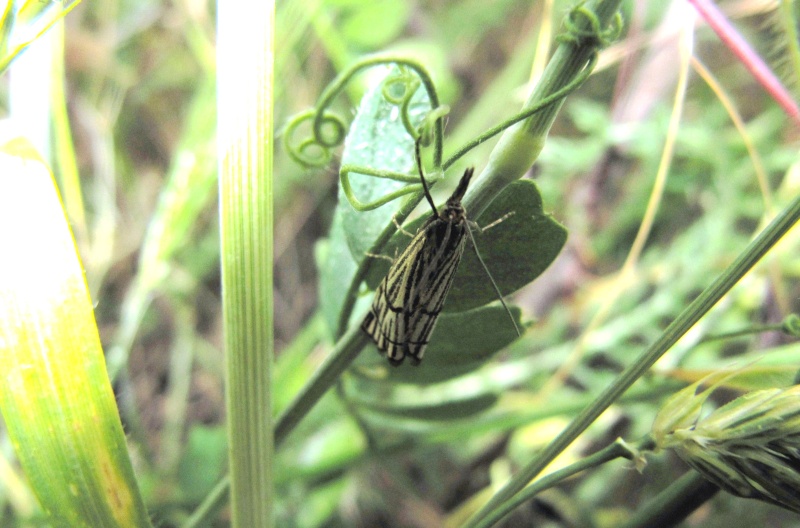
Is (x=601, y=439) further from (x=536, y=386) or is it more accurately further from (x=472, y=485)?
(x=472, y=485)

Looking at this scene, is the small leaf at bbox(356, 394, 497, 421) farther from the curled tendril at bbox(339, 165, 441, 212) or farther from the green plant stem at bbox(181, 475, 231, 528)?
the curled tendril at bbox(339, 165, 441, 212)

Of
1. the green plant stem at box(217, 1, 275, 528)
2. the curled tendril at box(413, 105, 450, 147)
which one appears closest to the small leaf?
the green plant stem at box(217, 1, 275, 528)

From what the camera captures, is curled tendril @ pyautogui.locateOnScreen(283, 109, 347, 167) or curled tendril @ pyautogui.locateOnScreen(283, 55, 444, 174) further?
curled tendril @ pyautogui.locateOnScreen(283, 109, 347, 167)

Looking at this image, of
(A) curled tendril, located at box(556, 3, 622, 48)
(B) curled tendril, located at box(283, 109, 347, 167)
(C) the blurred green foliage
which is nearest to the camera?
(A) curled tendril, located at box(556, 3, 622, 48)

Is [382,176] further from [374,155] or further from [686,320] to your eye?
[686,320]

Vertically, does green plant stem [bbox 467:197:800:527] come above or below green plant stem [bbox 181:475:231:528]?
above
